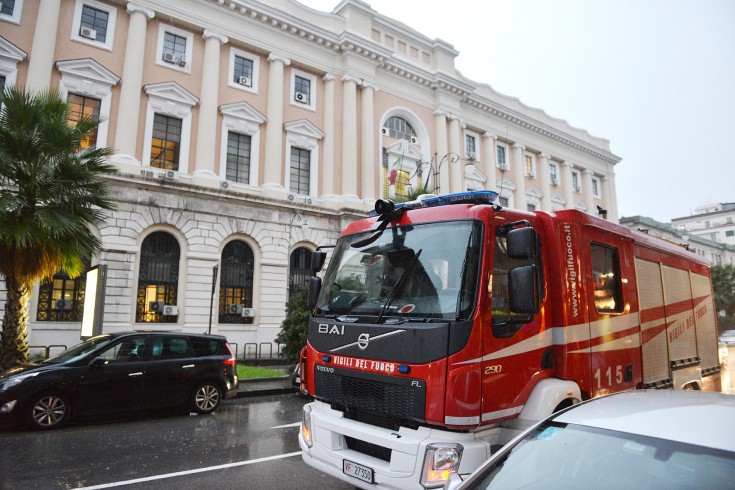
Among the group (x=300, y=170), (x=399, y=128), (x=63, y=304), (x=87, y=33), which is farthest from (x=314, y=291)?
(x=399, y=128)

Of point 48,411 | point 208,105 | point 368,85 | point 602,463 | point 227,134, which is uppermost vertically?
point 368,85

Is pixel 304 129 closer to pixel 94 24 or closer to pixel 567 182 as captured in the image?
pixel 94 24

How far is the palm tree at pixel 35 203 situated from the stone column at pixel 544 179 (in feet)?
107

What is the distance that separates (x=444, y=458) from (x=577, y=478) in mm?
1375

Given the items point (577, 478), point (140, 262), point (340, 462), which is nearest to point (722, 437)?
point (577, 478)

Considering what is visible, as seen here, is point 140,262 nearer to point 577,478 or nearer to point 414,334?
point 414,334

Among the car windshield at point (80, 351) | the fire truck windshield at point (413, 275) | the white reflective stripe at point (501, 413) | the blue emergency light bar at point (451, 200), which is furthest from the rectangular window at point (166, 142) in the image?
the white reflective stripe at point (501, 413)

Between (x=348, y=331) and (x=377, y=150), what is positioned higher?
(x=377, y=150)

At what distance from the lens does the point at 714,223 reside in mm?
80562

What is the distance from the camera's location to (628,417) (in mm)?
2633

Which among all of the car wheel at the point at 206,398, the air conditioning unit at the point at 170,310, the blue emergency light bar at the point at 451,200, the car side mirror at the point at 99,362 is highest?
the blue emergency light bar at the point at 451,200

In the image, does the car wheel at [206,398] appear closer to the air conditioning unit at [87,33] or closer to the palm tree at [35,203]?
the palm tree at [35,203]

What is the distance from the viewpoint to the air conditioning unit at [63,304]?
1677 cm

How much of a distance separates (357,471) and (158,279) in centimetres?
1745
